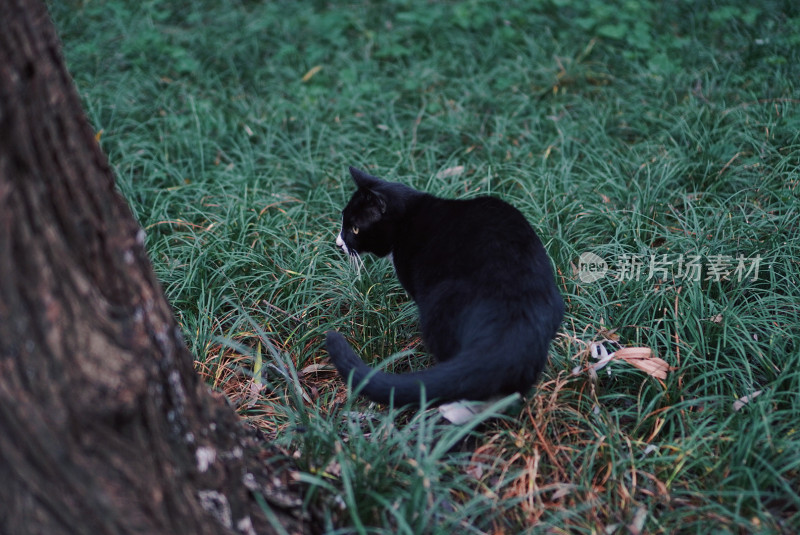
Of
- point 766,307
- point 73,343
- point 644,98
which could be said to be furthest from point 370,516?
point 644,98

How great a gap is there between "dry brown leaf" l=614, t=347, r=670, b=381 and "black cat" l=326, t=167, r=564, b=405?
1.04 ft

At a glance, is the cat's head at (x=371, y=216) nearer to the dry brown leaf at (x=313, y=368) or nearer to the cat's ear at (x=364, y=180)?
the cat's ear at (x=364, y=180)

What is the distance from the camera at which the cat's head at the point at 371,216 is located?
270cm

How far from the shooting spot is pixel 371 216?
8.96 feet

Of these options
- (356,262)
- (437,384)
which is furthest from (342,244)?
(437,384)

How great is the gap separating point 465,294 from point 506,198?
4.04 feet

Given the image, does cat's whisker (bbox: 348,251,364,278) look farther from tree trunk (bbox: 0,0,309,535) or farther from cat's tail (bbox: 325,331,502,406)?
tree trunk (bbox: 0,0,309,535)

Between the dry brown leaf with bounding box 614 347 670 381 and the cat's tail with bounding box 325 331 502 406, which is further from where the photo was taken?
the dry brown leaf with bounding box 614 347 670 381

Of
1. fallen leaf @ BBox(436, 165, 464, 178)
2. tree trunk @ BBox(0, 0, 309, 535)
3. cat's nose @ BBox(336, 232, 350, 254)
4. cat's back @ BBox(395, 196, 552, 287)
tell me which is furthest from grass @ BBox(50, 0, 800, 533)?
tree trunk @ BBox(0, 0, 309, 535)

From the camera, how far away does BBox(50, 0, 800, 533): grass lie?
1.89 metres

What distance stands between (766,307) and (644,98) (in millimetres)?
1944

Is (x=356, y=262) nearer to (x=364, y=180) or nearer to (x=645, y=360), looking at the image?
(x=364, y=180)

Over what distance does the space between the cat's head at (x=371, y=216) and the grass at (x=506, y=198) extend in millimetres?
168

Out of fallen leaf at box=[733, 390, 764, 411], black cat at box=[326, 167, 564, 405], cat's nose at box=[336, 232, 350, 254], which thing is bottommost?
fallen leaf at box=[733, 390, 764, 411]
